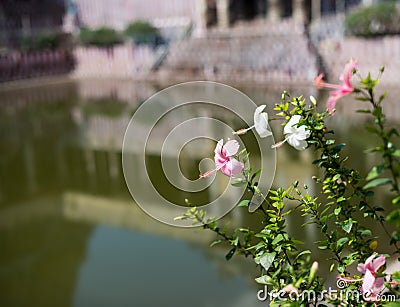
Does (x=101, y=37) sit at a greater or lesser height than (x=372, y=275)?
greater

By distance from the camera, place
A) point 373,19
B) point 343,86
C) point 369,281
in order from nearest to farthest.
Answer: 1. point 343,86
2. point 369,281
3. point 373,19

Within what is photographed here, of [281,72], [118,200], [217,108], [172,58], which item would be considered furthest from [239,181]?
[172,58]

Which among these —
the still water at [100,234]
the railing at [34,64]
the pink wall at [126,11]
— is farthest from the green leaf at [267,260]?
the pink wall at [126,11]

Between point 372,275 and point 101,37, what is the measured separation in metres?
15.0

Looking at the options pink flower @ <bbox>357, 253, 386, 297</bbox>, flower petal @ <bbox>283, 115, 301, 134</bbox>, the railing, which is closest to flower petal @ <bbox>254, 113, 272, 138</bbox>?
flower petal @ <bbox>283, 115, 301, 134</bbox>

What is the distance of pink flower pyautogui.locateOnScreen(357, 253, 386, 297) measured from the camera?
1273mm

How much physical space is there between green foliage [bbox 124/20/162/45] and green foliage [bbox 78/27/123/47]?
55 cm

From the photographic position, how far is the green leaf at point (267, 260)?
1438 mm

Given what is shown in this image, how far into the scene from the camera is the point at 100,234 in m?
4.39

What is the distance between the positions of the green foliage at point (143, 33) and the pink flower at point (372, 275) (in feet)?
47.1

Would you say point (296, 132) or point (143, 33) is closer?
point (296, 132)

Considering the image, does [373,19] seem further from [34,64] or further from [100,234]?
[34,64]

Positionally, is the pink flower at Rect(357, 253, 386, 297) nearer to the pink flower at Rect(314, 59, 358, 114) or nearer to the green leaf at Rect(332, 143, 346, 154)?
the green leaf at Rect(332, 143, 346, 154)

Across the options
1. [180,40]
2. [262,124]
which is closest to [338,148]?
[262,124]
